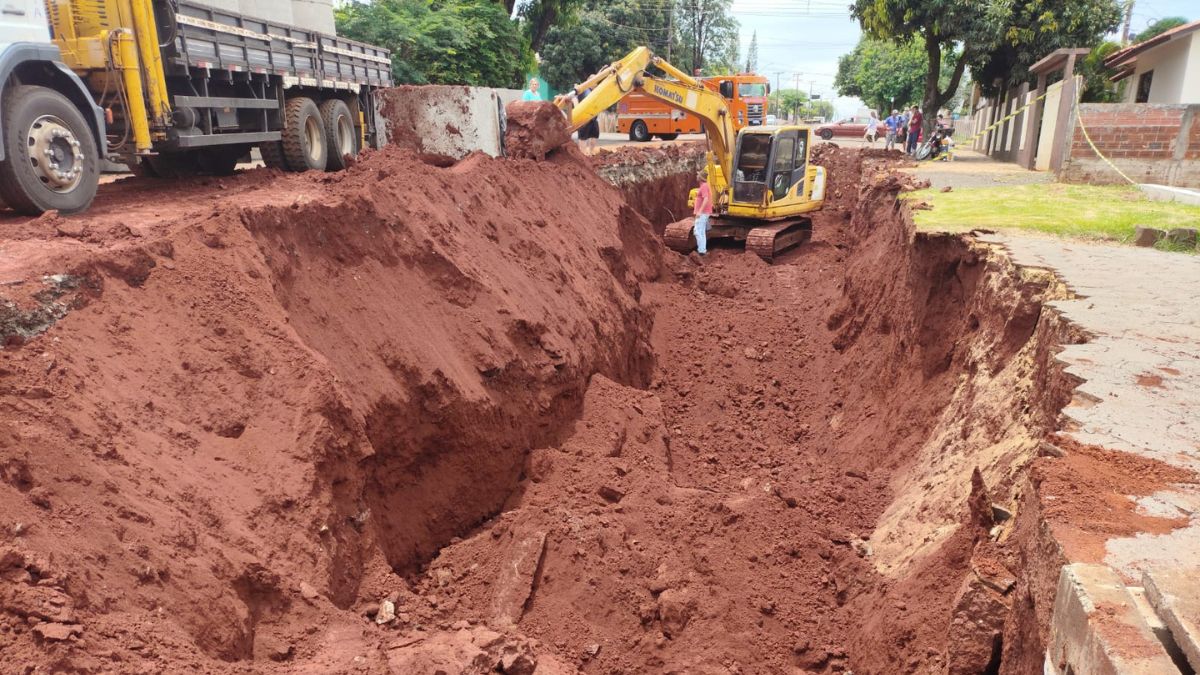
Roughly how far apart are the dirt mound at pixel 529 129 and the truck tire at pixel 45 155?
550cm

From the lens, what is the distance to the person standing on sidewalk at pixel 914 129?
26.5 meters

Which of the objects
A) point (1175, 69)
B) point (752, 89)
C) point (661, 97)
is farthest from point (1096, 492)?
point (752, 89)

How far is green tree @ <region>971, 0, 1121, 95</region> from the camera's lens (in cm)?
2167

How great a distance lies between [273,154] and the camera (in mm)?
10336

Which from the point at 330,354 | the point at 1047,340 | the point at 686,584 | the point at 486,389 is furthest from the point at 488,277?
the point at 1047,340

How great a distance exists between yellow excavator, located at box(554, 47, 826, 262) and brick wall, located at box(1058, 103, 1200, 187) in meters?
4.84

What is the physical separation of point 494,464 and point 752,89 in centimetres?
2999

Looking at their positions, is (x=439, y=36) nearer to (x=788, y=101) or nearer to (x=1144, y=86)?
(x=1144, y=86)

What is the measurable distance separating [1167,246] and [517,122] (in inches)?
319

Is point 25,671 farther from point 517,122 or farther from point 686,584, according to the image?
point 517,122

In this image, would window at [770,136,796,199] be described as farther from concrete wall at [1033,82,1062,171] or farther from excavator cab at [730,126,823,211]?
concrete wall at [1033,82,1062,171]

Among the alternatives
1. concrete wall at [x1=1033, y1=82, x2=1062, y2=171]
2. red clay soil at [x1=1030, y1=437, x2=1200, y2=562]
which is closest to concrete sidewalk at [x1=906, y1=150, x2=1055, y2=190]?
concrete wall at [x1=1033, y1=82, x2=1062, y2=171]

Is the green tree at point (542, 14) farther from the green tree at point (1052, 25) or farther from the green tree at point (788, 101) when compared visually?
the green tree at point (788, 101)

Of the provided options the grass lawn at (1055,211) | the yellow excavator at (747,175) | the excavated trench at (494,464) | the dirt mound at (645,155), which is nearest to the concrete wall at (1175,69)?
the grass lawn at (1055,211)
